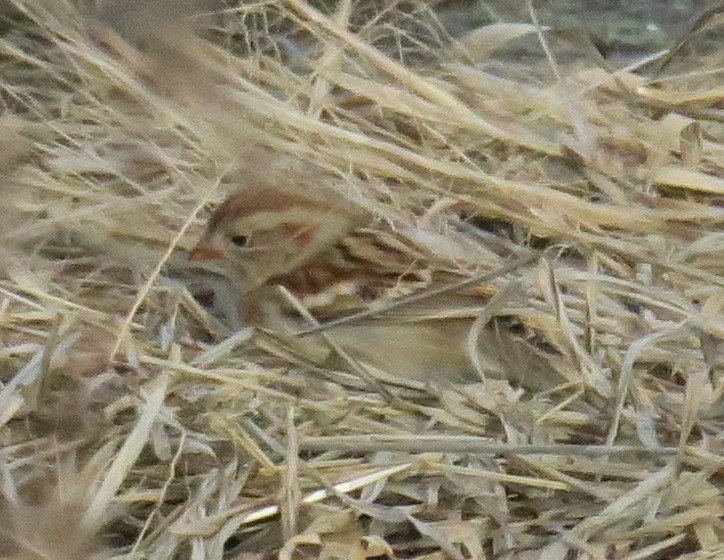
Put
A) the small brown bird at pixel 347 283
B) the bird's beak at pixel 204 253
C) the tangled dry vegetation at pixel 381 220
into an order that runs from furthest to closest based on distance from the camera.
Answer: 1. the bird's beak at pixel 204 253
2. the small brown bird at pixel 347 283
3. the tangled dry vegetation at pixel 381 220

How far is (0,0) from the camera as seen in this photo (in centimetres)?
271

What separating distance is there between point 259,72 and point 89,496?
44.8 inches

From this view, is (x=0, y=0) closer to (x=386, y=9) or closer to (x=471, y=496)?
(x=386, y=9)

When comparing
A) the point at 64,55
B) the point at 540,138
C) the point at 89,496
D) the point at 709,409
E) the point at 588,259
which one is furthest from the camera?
the point at 64,55

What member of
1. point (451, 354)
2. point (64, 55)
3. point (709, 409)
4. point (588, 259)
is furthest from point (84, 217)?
point (709, 409)

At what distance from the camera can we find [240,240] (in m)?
2.08

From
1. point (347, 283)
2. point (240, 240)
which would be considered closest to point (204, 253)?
point (240, 240)

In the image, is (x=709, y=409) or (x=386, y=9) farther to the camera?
(x=386, y=9)

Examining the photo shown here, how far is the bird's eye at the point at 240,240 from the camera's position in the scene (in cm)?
208

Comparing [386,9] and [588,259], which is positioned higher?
[386,9]

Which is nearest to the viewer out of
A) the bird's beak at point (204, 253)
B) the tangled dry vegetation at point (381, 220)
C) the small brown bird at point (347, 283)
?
the tangled dry vegetation at point (381, 220)

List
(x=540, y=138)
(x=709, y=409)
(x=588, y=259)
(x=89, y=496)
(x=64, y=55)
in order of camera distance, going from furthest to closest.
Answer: (x=64, y=55)
(x=540, y=138)
(x=588, y=259)
(x=709, y=409)
(x=89, y=496)

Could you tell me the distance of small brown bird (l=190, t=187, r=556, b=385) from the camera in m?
1.93

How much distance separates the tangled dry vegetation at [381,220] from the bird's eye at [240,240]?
0.09 m
